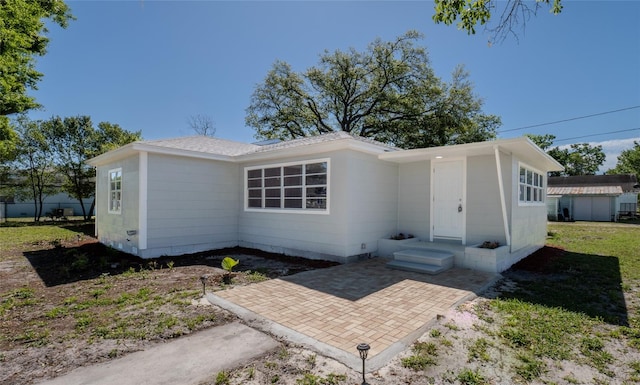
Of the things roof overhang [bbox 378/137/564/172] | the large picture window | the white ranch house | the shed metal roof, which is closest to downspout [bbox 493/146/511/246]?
the white ranch house

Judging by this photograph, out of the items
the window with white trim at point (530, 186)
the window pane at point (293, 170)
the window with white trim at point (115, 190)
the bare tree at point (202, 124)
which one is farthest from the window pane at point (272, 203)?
the bare tree at point (202, 124)

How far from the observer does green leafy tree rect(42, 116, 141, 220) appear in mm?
19422

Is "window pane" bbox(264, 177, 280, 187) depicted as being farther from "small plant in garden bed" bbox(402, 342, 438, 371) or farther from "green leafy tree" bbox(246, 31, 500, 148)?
"green leafy tree" bbox(246, 31, 500, 148)

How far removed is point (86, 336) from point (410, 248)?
256 inches

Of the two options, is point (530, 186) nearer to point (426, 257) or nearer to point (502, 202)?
point (502, 202)

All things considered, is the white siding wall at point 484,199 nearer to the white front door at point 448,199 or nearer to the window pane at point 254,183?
the white front door at point 448,199

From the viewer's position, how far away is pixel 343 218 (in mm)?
7262

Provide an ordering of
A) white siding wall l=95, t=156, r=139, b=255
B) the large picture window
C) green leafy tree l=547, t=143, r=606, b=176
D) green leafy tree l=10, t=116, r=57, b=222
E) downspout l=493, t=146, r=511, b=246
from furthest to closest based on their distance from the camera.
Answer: green leafy tree l=547, t=143, r=606, b=176, green leafy tree l=10, t=116, r=57, b=222, white siding wall l=95, t=156, r=139, b=255, the large picture window, downspout l=493, t=146, r=511, b=246

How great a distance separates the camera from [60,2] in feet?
38.6

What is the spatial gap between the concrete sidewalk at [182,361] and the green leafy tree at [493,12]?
433cm

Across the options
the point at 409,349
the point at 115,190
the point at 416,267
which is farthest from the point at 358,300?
the point at 115,190

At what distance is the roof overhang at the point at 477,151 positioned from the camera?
634 centimetres

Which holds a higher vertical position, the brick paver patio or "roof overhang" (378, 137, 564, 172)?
"roof overhang" (378, 137, 564, 172)

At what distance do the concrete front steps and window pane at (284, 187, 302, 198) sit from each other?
2.96 meters
